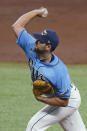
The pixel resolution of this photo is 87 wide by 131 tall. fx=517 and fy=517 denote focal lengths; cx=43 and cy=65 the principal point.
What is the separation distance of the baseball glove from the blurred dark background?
11597mm

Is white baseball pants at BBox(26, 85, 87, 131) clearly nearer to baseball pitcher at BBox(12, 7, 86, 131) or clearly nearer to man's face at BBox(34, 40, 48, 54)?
baseball pitcher at BBox(12, 7, 86, 131)

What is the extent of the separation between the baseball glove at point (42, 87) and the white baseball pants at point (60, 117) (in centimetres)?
33

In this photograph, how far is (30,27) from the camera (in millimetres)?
19531

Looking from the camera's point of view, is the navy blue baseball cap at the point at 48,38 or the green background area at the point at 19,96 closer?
the navy blue baseball cap at the point at 48,38

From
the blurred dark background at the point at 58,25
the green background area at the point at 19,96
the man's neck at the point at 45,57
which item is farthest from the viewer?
the blurred dark background at the point at 58,25

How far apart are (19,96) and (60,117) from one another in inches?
189

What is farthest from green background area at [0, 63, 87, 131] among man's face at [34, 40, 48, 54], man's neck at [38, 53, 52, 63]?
man's face at [34, 40, 48, 54]

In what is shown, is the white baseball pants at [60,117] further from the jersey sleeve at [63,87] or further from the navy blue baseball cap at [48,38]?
the navy blue baseball cap at [48,38]

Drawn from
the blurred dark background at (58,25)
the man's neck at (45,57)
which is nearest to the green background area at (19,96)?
the blurred dark background at (58,25)

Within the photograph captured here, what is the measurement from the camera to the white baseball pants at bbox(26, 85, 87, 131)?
6.34m

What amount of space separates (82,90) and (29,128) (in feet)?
18.6

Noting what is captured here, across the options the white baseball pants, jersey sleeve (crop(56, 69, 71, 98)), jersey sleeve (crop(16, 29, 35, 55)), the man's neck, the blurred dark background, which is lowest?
the blurred dark background

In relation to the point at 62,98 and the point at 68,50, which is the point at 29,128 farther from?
the point at 68,50

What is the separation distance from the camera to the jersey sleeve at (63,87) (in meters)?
6.16
